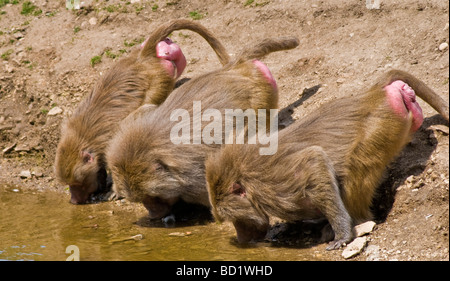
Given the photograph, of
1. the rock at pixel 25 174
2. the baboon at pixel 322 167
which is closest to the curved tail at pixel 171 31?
the rock at pixel 25 174

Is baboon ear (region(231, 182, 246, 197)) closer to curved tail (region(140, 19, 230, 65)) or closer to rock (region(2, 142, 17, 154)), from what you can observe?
curved tail (region(140, 19, 230, 65))

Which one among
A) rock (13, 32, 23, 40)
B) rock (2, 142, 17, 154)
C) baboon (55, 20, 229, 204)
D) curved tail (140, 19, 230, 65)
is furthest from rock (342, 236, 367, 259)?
rock (13, 32, 23, 40)

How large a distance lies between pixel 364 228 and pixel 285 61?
3.50 metres

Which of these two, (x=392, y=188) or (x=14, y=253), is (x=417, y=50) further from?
(x=14, y=253)

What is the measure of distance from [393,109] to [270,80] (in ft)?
5.73

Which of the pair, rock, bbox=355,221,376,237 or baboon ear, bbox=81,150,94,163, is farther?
baboon ear, bbox=81,150,94,163

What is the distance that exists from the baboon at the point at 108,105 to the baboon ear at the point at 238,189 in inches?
92.6

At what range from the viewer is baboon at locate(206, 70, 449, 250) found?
241 inches

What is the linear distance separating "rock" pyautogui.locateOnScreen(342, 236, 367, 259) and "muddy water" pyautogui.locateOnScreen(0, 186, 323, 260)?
26cm

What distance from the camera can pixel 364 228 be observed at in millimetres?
6273

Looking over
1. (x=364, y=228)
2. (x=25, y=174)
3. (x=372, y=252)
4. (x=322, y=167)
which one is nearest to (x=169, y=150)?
(x=322, y=167)

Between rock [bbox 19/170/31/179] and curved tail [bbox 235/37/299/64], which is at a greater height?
curved tail [bbox 235/37/299/64]

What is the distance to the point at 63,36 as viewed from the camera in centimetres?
1109

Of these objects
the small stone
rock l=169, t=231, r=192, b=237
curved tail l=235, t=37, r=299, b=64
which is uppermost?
the small stone
